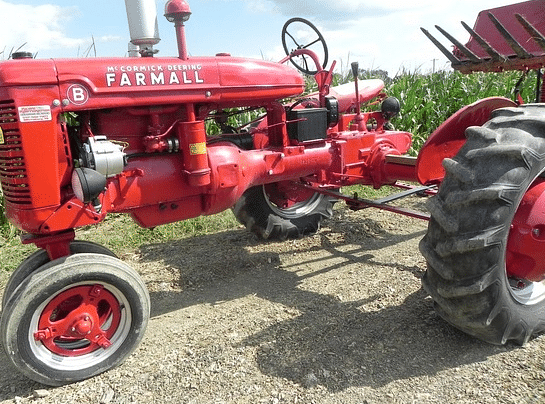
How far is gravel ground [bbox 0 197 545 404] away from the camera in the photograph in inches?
93.6

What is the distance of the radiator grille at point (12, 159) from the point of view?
2.45 meters

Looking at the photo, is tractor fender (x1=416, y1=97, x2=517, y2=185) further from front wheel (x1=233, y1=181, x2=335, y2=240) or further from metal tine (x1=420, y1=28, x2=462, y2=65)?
front wheel (x1=233, y1=181, x2=335, y2=240)

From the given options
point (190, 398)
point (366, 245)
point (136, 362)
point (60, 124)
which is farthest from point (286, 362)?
point (366, 245)

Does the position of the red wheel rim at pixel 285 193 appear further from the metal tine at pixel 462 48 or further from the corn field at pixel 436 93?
the corn field at pixel 436 93

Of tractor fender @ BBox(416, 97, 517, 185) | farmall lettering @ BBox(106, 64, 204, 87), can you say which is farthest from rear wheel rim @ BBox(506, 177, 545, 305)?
Result: farmall lettering @ BBox(106, 64, 204, 87)

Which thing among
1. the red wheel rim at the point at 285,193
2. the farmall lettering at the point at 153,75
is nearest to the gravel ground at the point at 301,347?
the red wheel rim at the point at 285,193

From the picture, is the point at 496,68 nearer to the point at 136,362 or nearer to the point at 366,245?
the point at 366,245

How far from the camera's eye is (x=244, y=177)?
3.30 meters

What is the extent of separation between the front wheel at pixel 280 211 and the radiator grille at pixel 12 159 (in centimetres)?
206

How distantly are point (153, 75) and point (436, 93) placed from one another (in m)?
6.35

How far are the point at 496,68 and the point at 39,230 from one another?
2.94m

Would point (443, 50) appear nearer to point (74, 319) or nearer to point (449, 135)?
point (449, 135)

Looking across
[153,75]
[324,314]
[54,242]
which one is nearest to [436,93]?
[324,314]

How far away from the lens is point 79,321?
8.45 ft
